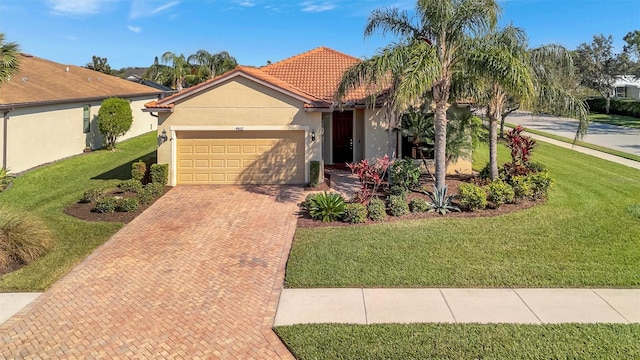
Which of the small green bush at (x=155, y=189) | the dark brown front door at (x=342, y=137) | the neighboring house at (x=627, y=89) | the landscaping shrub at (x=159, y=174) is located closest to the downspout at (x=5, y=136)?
the landscaping shrub at (x=159, y=174)

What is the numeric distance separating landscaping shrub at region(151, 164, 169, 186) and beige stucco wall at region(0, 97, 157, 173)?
6.57 m

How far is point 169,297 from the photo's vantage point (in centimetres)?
798

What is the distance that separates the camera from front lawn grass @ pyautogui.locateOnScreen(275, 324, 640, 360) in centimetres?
596

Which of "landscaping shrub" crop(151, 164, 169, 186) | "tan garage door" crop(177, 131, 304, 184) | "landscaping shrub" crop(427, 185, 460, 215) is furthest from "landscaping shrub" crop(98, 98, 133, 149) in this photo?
"landscaping shrub" crop(427, 185, 460, 215)

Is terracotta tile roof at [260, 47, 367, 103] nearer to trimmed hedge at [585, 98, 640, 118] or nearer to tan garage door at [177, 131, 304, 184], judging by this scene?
tan garage door at [177, 131, 304, 184]

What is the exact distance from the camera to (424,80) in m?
11.9

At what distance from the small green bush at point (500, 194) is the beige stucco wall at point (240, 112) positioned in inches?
256

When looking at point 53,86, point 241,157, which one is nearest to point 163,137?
point 241,157

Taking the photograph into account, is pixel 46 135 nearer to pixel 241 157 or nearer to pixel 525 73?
pixel 241 157

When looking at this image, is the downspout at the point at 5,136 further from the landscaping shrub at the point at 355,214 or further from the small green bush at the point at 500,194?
the small green bush at the point at 500,194

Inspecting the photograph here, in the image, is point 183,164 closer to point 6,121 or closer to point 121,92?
point 6,121

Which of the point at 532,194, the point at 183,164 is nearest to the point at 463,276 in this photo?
the point at 532,194

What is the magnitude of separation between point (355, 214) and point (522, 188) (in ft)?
18.1

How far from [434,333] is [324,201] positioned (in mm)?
6588
